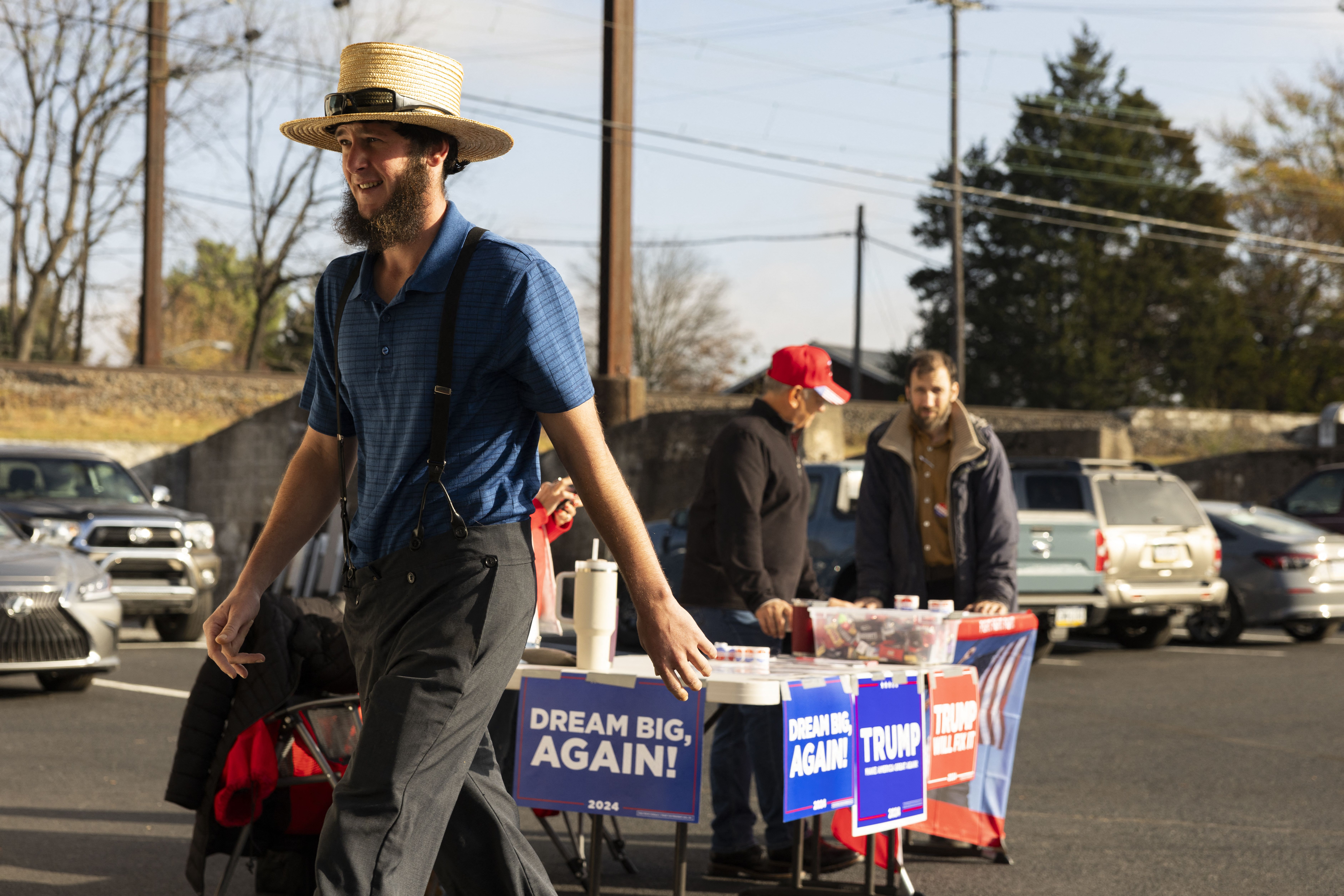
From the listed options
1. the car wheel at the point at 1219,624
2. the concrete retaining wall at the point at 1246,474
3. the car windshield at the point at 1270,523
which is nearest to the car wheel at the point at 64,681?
the car wheel at the point at 1219,624

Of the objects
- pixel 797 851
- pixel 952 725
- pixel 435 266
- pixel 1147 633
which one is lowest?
pixel 1147 633

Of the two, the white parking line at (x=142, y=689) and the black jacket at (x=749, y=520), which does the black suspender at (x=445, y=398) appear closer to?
the black jacket at (x=749, y=520)

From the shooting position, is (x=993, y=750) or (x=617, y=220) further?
(x=617, y=220)

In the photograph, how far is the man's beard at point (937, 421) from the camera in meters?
5.83

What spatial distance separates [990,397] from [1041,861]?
150ft

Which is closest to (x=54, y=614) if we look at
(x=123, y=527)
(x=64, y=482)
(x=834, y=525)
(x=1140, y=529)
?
(x=123, y=527)

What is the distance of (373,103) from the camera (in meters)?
2.93

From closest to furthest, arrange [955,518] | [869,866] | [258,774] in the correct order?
[258,774] → [869,866] → [955,518]

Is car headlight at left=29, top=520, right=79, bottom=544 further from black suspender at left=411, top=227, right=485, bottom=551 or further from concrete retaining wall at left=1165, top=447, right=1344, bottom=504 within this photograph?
concrete retaining wall at left=1165, top=447, right=1344, bottom=504

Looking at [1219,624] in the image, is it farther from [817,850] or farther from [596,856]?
[596,856]

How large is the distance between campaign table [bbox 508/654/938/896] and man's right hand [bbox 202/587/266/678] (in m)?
0.65

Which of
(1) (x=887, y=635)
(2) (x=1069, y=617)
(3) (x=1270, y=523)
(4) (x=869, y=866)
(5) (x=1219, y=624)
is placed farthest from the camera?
(3) (x=1270, y=523)

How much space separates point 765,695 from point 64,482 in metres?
12.4

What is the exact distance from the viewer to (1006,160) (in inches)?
2032
